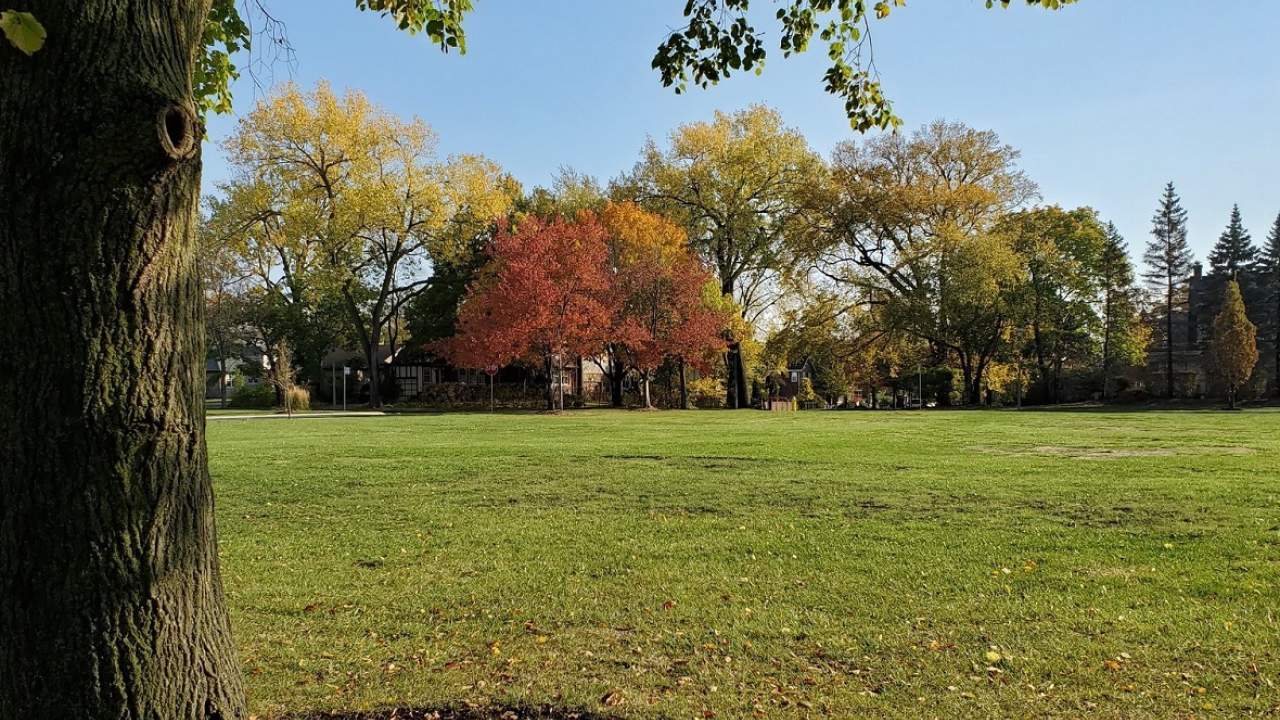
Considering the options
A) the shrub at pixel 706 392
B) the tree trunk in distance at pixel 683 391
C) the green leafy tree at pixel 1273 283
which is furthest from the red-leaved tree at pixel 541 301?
the green leafy tree at pixel 1273 283

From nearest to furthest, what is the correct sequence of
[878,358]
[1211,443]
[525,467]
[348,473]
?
[348,473], [525,467], [1211,443], [878,358]

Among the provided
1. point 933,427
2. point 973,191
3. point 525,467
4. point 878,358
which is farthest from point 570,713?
point 878,358

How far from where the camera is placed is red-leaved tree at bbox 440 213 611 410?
32.1 metres

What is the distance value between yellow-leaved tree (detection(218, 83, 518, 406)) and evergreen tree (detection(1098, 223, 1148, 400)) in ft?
114

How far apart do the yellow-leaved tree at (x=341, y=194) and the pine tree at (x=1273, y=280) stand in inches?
1857

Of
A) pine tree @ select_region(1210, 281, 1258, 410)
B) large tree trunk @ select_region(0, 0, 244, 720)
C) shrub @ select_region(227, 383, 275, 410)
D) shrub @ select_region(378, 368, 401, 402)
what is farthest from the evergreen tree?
large tree trunk @ select_region(0, 0, 244, 720)

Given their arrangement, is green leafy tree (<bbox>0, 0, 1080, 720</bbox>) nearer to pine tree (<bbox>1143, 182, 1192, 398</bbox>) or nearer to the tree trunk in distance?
the tree trunk in distance

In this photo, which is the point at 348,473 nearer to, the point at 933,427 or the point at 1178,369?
the point at 933,427

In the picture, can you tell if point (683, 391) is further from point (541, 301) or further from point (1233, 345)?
point (1233, 345)

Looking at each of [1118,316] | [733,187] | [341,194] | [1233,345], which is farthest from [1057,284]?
[341,194]

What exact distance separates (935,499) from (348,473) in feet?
26.3

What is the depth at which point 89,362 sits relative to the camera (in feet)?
A: 6.78

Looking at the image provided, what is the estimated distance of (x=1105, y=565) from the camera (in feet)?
18.2

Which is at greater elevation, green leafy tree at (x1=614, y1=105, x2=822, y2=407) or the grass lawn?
green leafy tree at (x1=614, y1=105, x2=822, y2=407)
